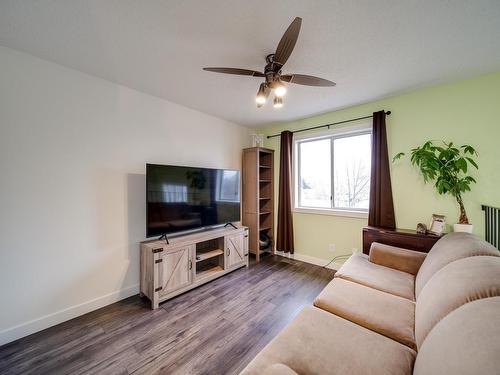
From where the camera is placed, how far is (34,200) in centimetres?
183

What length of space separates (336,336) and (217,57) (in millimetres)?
2323

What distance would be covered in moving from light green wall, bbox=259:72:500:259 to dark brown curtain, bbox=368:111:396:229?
0.37 ft

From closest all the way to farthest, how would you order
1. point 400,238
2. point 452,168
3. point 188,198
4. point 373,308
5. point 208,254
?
1. point 373,308
2. point 452,168
3. point 400,238
4. point 188,198
5. point 208,254

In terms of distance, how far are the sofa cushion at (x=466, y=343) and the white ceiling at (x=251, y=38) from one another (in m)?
1.79

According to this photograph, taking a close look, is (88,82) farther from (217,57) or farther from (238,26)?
(238,26)

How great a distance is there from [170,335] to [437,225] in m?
3.01

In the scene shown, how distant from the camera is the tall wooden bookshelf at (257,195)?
3.56 m

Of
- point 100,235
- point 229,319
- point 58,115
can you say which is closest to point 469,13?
point 229,319

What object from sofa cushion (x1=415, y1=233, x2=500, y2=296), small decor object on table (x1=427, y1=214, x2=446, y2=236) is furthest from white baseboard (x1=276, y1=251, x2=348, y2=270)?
sofa cushion (x1=415, y1=233, x2=500, y2=296)

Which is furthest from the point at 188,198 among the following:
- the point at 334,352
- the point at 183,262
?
the point at 334,352

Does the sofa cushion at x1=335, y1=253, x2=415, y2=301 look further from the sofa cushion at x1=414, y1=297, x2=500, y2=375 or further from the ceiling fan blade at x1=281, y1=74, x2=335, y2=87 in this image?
the ceiling fan blade at x1=281, y1=74, x2=335, y2=87

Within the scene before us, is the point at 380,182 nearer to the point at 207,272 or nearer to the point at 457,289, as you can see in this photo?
the point at 457,289

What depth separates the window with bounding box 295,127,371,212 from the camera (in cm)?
305

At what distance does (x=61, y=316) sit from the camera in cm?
194
